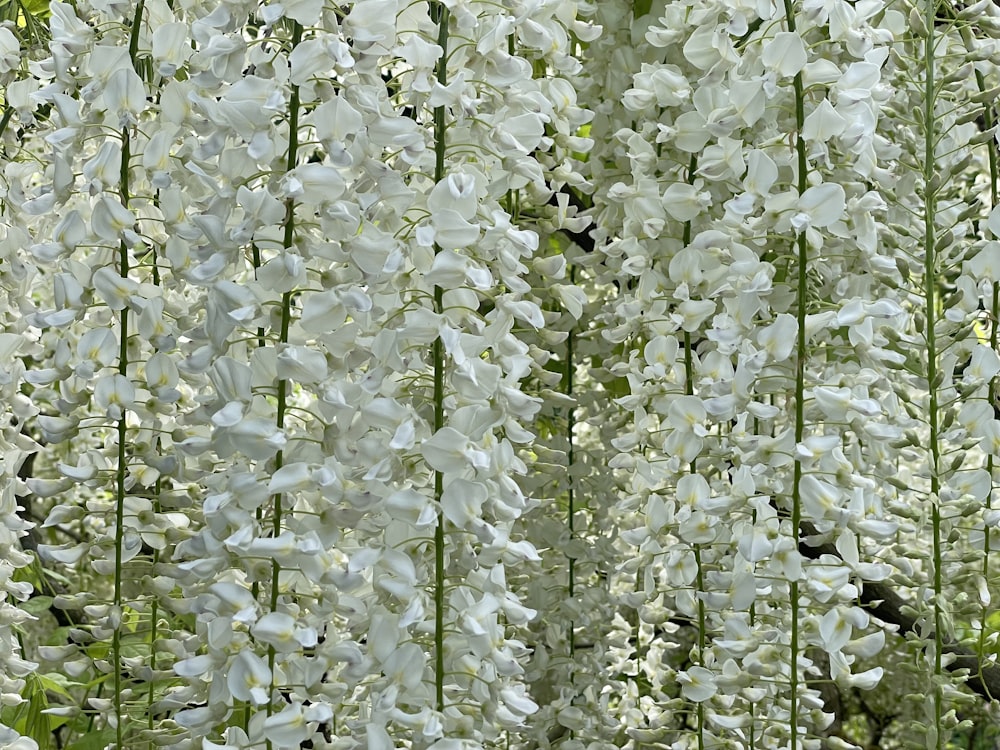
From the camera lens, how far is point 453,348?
105 centimetres

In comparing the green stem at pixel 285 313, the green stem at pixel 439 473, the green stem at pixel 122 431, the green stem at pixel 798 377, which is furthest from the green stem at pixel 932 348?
the green stem at pixel 122 431

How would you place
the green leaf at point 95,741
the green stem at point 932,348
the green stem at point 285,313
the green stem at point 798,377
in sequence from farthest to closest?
the green leaf at point 95,741, the green stem at point 932,348, the green stem at point 798,377, the green stem at point 285,313

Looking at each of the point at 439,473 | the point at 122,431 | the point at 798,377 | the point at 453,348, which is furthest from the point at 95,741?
the point at 798,377

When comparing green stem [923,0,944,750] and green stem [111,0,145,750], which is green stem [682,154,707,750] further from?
green stem [111,0,145,750]

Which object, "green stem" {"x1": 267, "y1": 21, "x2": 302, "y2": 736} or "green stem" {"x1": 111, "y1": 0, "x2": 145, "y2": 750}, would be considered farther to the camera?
"green stem" {"x1": 111, "y1": 0, "x2": 145, "y2": 750}

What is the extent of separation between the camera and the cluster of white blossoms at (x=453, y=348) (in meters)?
1.07

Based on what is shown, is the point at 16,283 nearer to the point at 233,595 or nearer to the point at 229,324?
the point at 229,324

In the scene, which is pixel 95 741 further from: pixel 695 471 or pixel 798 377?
pixel 798 377

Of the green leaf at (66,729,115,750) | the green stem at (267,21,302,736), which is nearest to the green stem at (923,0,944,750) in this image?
the green stem at (267,21,302,736)

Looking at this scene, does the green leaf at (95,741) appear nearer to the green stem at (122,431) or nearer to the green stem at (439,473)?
the green stem at (122,431)

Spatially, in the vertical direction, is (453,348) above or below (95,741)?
above

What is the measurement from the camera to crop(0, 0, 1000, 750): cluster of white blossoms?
42.1 inches

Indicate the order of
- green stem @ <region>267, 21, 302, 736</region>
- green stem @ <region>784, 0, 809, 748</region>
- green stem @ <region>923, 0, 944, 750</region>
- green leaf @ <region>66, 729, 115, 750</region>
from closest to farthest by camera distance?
1. green stem @ <region>267, 21, 302, 736</region>
2. green stem @ <region>784, 0, 809, 748</region>
3. green stem @ <region>923, 0, 944, 750</region>
4. green leaf @ <region>66, 729, 115, 750</region>

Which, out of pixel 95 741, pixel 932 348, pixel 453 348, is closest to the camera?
pixel 453 348
